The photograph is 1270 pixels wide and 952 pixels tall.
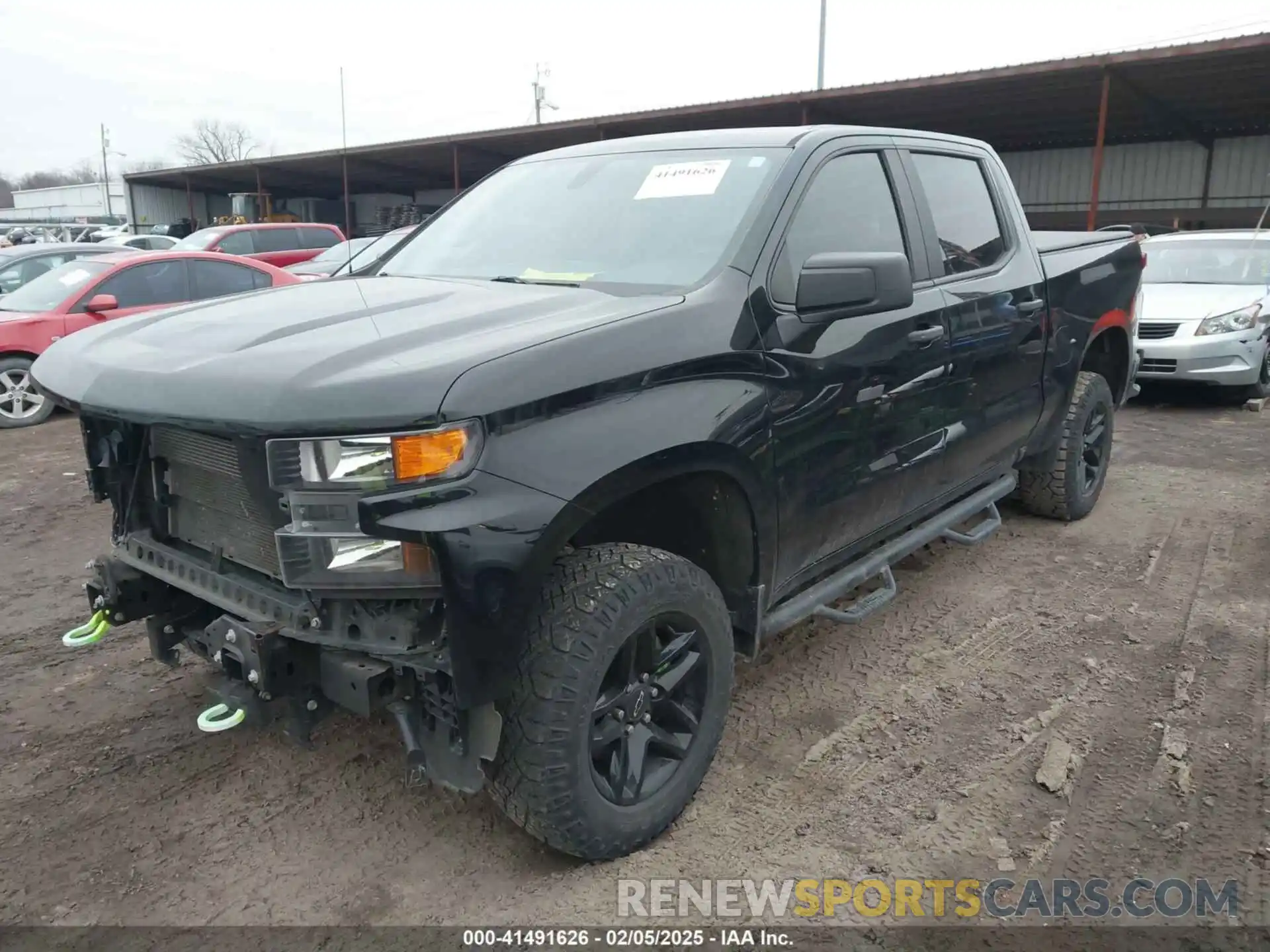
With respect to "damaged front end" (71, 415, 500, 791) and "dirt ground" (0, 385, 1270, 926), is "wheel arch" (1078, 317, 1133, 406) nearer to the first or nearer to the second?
"dirt ground" (0, 385, 1270, 926)

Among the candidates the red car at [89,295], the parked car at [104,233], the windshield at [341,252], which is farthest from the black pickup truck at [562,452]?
the parked car at [104,233]

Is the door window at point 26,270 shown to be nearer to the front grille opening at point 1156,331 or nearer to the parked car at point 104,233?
the front grille opening at point 1156,331

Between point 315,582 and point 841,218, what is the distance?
2.12 m

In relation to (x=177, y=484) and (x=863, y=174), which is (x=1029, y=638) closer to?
(x=863, y=174)

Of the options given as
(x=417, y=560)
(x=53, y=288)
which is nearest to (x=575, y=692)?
(x=417, y=560)

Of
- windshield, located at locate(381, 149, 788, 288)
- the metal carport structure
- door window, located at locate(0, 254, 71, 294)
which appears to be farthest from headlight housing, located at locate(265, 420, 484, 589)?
the metal carport structure

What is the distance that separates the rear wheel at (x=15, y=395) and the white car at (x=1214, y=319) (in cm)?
969

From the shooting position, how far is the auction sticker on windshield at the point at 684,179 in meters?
3.13

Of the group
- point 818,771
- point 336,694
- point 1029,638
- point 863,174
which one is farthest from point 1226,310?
point 336,694

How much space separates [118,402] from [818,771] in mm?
2262

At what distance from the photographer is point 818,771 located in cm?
298

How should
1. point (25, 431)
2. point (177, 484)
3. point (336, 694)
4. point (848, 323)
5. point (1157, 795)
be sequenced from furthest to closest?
point (25, 431) → point (848, 323) → point (1157, 795) → point (177, 484) → point (336, 694)

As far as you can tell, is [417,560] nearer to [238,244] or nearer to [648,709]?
[648,709]

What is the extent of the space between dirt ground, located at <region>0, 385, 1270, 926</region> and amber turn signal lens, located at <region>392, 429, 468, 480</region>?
3.79 ft
